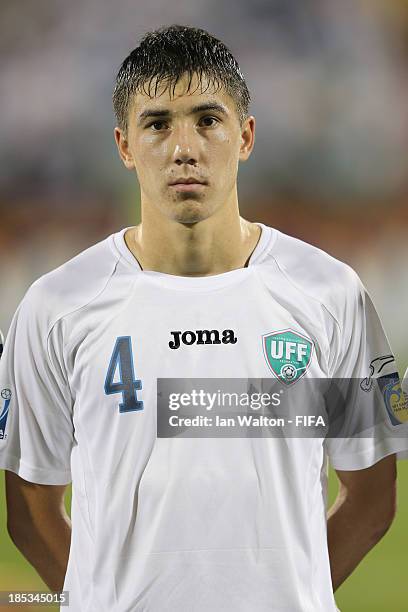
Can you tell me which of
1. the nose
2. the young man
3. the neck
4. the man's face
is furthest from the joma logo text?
the nose

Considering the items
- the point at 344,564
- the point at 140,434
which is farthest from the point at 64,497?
the point at 344,564

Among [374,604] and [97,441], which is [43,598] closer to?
[97,441]

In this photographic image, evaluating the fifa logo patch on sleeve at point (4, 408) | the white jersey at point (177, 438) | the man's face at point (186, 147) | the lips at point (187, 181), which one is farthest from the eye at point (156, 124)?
the fifa logo patch on sleeve at point (4, 408)

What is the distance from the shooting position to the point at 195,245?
1.71 meters

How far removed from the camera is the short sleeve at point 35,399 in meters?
1.73

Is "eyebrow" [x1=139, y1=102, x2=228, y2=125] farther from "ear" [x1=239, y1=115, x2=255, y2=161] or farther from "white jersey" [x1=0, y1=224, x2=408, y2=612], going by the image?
"white jersey" [x1=0, y1=224, x2=408, y2=612]

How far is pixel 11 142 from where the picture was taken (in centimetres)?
213

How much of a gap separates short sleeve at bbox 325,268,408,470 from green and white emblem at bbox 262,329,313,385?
0.07 metres

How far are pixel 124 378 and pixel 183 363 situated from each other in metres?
0.12

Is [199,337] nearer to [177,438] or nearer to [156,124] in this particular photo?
[177,438]

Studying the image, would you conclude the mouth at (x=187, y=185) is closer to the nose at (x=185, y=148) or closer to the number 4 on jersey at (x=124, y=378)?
the nose at (x=185, y=148)

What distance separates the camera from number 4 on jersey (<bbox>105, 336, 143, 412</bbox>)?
168cm

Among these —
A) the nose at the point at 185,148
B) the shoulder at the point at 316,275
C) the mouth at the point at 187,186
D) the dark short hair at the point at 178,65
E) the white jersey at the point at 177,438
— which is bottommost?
the white jersey at the point at 177,438

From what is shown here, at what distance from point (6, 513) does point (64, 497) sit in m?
0.17
